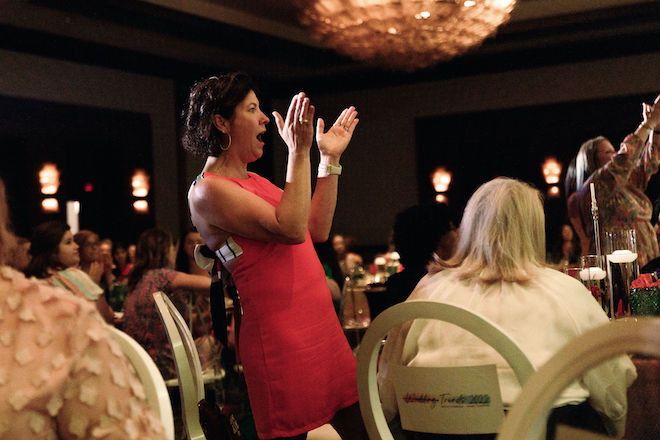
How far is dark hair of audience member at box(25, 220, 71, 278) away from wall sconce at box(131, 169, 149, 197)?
16.9 ft

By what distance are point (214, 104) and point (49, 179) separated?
750 centimetres

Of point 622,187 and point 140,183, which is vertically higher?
point 140,183

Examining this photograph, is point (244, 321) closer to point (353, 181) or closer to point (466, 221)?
point (466, 221)

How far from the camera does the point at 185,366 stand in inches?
80.0

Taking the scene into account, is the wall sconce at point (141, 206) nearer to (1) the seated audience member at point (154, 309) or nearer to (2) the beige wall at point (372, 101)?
(2) the beige wall at point (372, 101)

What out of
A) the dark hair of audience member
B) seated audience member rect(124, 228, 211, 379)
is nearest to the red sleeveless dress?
seated audience member rect(124, 228, 211, 379)

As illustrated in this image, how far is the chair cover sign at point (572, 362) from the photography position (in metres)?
0.61

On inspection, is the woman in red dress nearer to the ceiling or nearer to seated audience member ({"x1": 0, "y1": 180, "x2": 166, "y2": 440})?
seated audience member ({"x1": 0, "y1": 180, "x2": 166, "y2": 440})

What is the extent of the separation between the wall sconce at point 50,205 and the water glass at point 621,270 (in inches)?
300

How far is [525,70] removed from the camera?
10484 mm

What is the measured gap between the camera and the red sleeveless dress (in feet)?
6.08

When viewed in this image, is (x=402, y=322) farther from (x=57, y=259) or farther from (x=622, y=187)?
(x=57, y=259)

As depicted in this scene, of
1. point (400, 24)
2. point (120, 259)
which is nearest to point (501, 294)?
point (400, 24)

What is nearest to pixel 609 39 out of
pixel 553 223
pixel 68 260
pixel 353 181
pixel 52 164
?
pixel 553 223
